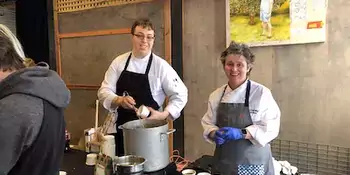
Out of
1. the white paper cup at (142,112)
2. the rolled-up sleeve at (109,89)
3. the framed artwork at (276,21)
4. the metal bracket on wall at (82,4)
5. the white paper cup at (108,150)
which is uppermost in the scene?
the metal bracket on wall at (82,4)

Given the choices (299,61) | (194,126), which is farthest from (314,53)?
(194,126)

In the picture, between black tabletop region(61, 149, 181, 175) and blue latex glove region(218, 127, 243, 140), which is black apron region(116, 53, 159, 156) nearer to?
black tabletop region(61, 149, 181, 175)

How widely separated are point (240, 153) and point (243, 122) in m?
0.17

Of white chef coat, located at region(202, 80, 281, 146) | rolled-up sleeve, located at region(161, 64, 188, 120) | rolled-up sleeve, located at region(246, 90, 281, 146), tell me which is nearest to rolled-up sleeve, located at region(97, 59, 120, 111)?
rolled-up sleeve, located at region(161, 64, 188, 120)

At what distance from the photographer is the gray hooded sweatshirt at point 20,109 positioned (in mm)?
831

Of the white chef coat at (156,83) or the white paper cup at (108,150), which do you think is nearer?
the white paper cup at (108,150)

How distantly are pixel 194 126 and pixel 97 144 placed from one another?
1.44 m

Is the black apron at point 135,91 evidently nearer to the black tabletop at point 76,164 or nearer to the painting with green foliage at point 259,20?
the black tabletop at point 76,164

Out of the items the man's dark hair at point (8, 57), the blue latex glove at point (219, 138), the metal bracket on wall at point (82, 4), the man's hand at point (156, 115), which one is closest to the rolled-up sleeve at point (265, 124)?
the blue latex glove at point (219, 138)

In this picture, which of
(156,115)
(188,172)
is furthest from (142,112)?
(188,172)

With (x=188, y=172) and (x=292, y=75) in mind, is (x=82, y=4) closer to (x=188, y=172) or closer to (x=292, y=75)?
(x=292, y=75)

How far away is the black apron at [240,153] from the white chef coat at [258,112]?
1.1 inches

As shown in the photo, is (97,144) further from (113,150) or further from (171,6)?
(171,6)

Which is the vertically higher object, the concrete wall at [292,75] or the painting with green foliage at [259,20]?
the painting with green foliage at [259,20]
